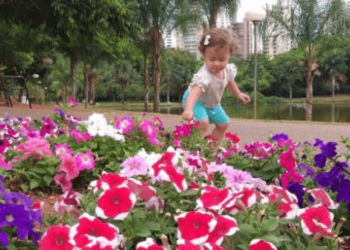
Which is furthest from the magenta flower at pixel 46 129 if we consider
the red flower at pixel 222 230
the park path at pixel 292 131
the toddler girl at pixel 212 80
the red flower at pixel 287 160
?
the red flower at pixel 222 230

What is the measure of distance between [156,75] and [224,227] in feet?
76.5

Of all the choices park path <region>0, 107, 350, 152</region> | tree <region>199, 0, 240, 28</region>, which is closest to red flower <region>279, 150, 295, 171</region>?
park path <region>0, 107, 350, 152</region>

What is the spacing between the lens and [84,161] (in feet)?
9.85

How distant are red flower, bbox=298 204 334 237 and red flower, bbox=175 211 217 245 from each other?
0.31 meters

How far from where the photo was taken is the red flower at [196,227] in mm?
1324

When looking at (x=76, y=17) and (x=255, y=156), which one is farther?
(x=76, y=17)

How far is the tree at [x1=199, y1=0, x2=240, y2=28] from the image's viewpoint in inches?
833

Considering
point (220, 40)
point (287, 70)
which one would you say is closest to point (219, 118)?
point (220, 40)

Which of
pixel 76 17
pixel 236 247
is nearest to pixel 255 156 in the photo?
pixel 236 247

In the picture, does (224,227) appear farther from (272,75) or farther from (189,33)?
(272,75)

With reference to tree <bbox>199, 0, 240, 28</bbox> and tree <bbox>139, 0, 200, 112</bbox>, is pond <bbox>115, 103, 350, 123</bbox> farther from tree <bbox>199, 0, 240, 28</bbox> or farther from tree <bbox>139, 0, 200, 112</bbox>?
tree <bbox>139, 0, 200, 112</bbox>

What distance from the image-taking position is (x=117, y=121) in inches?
135

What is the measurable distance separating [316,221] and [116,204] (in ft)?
1.99

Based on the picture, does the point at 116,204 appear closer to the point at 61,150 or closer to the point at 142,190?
the point at 142,190
